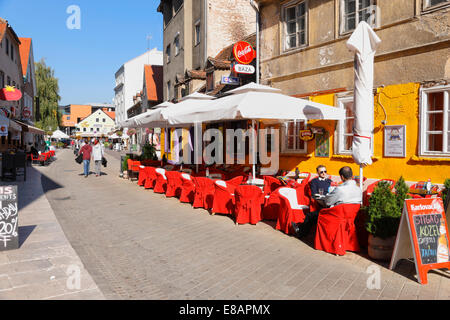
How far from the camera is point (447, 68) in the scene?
7371 mm

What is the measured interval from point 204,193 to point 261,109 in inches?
104

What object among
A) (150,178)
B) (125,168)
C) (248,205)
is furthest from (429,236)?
(125,168)

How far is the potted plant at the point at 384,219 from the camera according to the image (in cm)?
498

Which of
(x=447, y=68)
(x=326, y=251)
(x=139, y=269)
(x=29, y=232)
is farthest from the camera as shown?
(x=447, y=68)

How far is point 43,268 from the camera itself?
4746 mm

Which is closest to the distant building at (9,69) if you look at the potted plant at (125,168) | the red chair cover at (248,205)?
the potted plant at (125,168)

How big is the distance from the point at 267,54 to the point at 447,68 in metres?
6.16

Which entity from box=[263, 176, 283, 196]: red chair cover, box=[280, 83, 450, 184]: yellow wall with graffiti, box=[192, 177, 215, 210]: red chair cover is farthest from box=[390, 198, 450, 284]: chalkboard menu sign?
box=[192, 177, 215, 210]: red chair cover

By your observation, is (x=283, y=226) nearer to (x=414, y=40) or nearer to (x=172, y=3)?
(x=414, y=40)

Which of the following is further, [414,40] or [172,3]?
[172,3]

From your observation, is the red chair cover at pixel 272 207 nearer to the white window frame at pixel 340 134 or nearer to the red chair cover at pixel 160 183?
the white window frame at pixel 340 134

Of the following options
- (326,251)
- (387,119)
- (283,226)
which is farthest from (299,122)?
(326,251)

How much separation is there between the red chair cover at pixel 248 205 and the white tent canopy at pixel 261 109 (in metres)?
1.52
